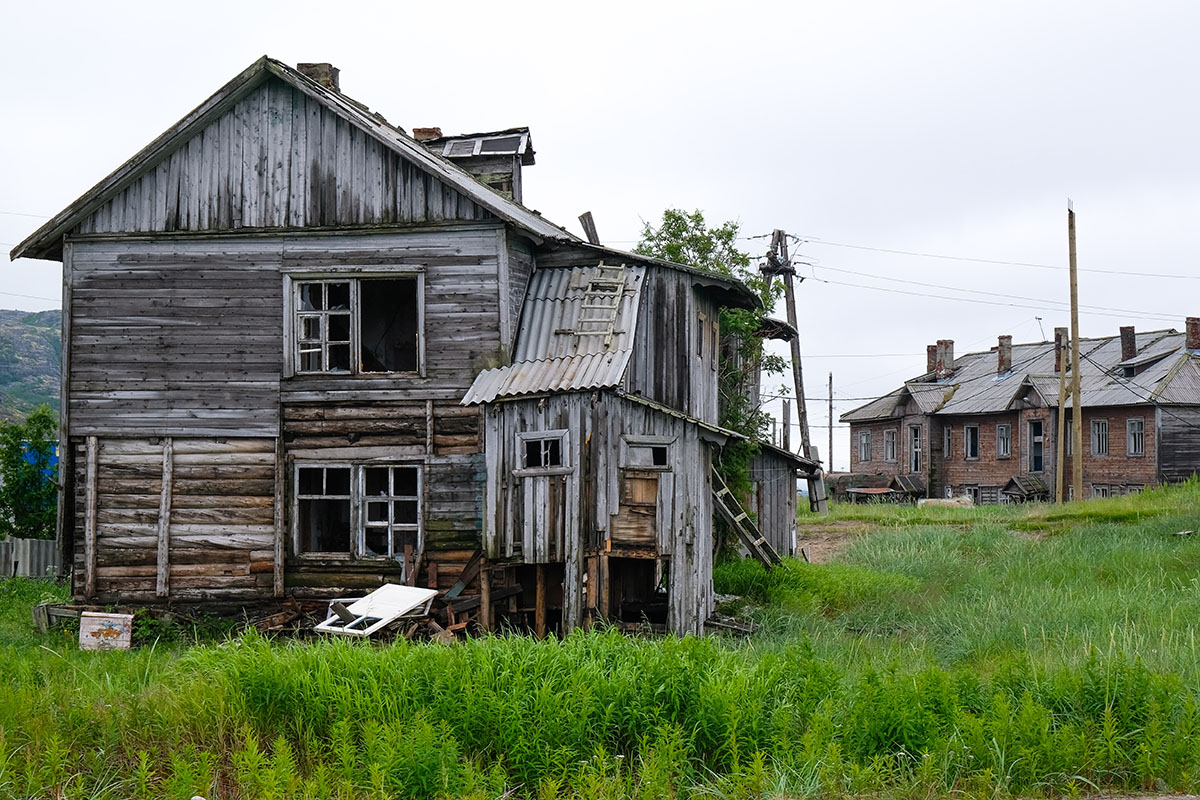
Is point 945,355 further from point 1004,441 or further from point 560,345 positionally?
point 560,345

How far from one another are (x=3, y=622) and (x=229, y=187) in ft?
25.1

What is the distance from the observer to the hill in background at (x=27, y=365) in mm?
86062

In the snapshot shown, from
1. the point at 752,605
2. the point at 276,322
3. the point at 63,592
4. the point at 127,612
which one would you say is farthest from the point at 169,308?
the point at 752,605

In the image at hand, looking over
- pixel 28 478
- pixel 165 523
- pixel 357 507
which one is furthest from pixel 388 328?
pixel 28 478

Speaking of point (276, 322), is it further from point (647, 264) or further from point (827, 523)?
point (827, 523)

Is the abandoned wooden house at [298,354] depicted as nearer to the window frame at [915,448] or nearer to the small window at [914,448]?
the window frame at [915,448]

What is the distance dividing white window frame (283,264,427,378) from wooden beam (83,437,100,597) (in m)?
3.29

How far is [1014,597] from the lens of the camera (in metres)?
14.9

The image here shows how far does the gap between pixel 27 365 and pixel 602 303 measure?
345ft

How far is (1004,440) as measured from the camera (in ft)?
139

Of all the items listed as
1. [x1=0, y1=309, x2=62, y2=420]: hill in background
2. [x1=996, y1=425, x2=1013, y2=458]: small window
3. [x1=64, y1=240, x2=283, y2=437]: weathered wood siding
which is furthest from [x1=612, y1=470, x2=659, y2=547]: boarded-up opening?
[x1=0, y1=309, x2=62, y2=420]: hill in background

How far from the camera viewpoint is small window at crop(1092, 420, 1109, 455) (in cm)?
3859

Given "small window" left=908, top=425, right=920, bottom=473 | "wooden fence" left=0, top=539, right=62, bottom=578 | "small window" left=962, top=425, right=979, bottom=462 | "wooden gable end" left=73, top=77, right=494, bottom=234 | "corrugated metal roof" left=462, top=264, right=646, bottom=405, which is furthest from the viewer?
"small window" left=908, top=425, right=920, bottom=473

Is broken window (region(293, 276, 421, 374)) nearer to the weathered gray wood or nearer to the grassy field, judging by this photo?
the weathered gray wood
